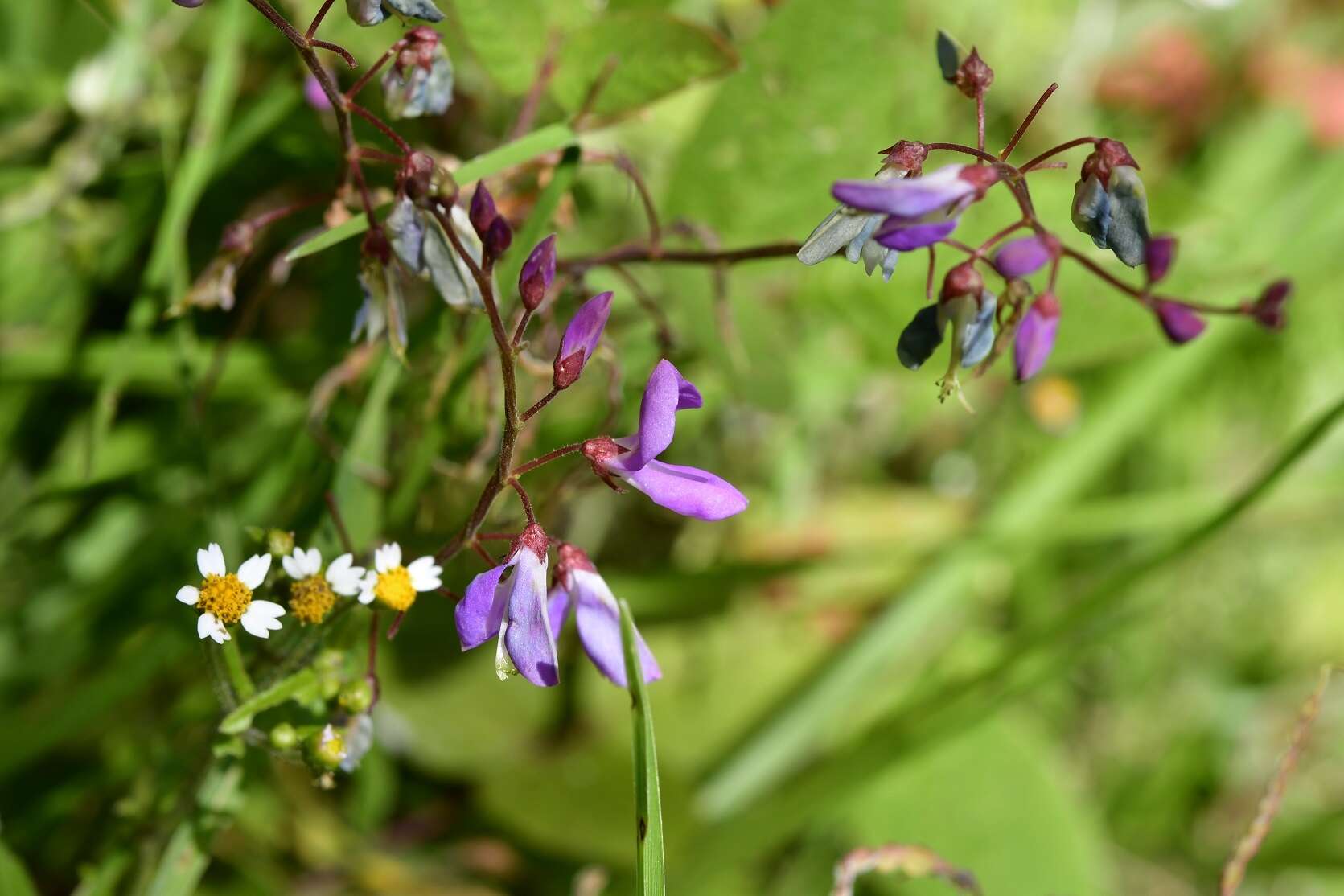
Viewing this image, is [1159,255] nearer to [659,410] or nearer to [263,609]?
[659,410]

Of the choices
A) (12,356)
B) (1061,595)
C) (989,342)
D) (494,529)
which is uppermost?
(989,342)

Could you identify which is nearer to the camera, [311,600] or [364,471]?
[311,600]

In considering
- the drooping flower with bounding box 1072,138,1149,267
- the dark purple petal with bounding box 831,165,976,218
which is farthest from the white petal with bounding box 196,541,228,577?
the drooping flower with bounding box 1072,138,1149,267

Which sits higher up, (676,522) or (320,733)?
(320,733)

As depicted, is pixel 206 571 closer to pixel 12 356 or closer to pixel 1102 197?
pixel 1102 197

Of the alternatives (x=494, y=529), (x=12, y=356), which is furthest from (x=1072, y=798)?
(x=12, y=356)

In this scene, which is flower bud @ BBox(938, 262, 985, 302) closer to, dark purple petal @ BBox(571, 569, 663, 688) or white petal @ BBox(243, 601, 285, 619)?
dark purple petal @ BBox(571, 569, 663, 688)

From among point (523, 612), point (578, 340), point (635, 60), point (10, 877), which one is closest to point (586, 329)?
point (578, 340)
